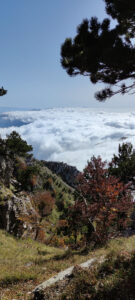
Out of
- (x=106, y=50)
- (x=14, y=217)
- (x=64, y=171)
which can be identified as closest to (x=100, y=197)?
(x=106, y=50)

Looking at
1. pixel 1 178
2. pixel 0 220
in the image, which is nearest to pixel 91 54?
pixel 0 220

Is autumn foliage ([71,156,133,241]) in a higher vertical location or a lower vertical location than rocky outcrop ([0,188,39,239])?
higher

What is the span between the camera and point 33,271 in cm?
924

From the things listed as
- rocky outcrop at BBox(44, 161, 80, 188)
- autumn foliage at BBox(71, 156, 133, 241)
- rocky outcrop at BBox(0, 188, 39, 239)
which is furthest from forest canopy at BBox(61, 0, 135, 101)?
rocky outcrop at BBox(44, 161, 80, 188)

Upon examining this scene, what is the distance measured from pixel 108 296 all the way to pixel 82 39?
32.5 feet

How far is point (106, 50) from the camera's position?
23.8 ft

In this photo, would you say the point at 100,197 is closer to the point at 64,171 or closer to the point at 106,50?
the point at 106,50

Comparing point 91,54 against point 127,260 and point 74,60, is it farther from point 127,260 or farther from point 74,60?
point 127,260

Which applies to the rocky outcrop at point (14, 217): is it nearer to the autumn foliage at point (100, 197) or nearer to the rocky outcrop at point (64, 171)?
the autumn foliage at point (100, 197)

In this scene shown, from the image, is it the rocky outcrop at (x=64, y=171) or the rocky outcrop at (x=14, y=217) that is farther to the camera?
the rocky outcrop at (x=64, y=171)

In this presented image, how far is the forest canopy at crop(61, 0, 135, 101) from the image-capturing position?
7195 millimetres

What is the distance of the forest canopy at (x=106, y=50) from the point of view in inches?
283

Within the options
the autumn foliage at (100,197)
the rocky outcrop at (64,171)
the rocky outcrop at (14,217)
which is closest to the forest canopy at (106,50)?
the autumn foliage at (100,197)

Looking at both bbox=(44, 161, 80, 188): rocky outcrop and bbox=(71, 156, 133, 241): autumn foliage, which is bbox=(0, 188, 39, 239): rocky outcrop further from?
bbox=(44, 161, 80, 188): rocky outcrop
